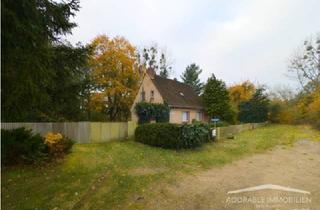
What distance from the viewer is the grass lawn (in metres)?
7.61

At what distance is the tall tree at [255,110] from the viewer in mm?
39119

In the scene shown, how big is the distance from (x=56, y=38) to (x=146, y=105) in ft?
55.5

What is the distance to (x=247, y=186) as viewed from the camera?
9203 millimetres

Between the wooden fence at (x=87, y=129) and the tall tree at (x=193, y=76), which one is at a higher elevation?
the tall tree at (x=193, y=76)

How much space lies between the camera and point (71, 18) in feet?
40.9

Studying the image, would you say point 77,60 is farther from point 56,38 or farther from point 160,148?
point 160,148

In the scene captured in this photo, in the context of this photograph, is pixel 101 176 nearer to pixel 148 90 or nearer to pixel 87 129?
pixel 87 129

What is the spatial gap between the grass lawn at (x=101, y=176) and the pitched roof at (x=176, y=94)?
15.2m

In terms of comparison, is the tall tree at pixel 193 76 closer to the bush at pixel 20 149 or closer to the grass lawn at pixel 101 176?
the grass lawn at pixel 101 176

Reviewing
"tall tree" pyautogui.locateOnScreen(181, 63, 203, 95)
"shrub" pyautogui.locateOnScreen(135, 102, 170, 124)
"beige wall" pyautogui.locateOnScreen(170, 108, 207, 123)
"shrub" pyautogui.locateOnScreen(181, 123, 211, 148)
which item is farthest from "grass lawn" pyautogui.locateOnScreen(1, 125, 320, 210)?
"tall tree" pyautogui.locateOnScreen(181, 63, 203, 95)

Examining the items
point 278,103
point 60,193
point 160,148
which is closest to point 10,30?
point 60,193

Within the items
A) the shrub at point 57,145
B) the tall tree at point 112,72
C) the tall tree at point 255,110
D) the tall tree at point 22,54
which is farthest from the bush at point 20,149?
the tall tree at point 255,110

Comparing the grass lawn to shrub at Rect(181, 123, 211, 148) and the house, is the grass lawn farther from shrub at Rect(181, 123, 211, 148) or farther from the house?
the house

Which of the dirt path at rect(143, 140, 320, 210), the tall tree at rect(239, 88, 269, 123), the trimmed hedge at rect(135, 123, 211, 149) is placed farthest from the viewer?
the tall tree at rect(239, 88, 269, 123)
